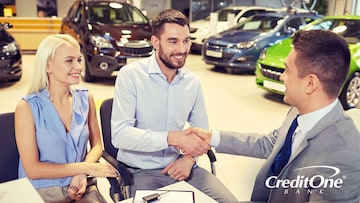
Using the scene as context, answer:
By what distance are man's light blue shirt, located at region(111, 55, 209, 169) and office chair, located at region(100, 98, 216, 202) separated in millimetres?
79

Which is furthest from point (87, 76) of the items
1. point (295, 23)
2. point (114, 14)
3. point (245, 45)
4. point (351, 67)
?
point (295, 23)

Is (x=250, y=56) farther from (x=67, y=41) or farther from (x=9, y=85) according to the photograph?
(x=67, y=41)

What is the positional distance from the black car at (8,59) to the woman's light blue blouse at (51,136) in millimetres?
4136

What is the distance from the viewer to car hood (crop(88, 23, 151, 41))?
588 cm

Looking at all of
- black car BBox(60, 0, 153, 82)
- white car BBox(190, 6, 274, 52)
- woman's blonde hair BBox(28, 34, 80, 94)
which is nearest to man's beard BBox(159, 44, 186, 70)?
woman's blonde hair BBox(28, 34, 80, 94)

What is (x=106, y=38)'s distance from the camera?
19.0 ft

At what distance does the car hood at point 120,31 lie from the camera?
19.3 ft

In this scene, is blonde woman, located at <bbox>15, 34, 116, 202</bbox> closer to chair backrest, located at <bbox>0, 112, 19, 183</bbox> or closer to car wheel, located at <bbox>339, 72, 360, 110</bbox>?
chair backrest, located at <bbox>0, 112, 19, 183</bbox>

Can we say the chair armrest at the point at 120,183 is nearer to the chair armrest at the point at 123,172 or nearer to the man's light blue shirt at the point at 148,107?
the chair armrest at the point at 123,172

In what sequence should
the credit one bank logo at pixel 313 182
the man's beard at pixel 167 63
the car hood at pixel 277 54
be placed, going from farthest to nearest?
the car hood at pixel 277 54
the man's beard at pixel 167 63
the credit one bank logo at pixel 313 182

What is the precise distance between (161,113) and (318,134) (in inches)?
36.9

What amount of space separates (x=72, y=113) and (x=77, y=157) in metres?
0.23

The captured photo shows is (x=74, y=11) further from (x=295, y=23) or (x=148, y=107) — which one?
(x=148, y=107)

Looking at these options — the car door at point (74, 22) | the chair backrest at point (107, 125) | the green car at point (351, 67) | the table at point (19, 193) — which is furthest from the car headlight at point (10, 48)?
the table at point (19, 193)
